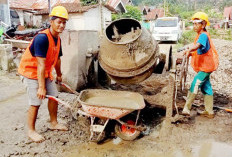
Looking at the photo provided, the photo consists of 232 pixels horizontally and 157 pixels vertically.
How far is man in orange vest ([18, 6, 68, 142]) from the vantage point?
2942mm

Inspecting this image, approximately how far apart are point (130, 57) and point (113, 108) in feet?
3.40

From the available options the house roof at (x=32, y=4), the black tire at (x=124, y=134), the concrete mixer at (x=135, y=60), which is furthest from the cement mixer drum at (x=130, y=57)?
the house roof at (x=32, y=4)

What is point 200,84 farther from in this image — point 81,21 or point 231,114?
point 81,21

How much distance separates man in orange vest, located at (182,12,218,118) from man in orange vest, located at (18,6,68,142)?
2.00 metres

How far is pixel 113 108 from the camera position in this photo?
115 inches

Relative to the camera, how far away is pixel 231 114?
14.1 ft

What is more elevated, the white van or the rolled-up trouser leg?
the white van

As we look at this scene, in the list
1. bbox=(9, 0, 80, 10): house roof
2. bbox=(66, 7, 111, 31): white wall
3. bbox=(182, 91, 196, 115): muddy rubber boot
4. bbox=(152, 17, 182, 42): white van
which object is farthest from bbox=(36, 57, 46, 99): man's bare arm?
bbox=(9, 0, 80, 10): house roof

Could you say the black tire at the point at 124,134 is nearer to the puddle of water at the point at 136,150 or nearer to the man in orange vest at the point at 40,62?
the puddle of water at the point at 136,150

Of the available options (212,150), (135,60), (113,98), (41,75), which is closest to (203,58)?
(135,60)

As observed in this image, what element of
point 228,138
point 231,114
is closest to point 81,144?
point 228,138

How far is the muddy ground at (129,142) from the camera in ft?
10.3

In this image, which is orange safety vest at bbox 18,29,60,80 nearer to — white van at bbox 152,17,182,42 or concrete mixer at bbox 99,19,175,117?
concrete mixer at bbox 99,19,175,117

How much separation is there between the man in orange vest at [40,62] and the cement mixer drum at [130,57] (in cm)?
87
